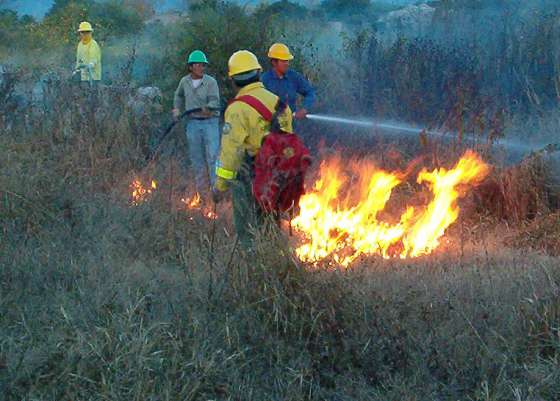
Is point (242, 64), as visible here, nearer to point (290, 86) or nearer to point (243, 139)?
point (243, 139)

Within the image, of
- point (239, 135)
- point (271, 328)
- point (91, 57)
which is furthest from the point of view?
point (91, 57)

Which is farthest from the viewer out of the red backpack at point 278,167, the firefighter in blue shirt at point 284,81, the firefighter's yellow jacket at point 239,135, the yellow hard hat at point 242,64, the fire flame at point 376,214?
the firefighter in blue shirt at point 284,81

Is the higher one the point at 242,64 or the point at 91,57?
the point at 242,64

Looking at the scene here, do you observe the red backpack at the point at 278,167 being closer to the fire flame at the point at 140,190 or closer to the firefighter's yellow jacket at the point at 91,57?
the fire flame at the point at 140,190

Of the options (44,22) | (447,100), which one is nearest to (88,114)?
(447,100)

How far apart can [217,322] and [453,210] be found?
367 centimetres

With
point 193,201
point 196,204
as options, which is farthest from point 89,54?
point 196,204

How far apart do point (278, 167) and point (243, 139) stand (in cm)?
43

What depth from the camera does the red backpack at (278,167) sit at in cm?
641

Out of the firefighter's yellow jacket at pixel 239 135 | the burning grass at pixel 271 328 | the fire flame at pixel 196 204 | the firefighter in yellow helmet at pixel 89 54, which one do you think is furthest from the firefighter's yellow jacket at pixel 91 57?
the firefighter's yellow jacket at pixel 239 135

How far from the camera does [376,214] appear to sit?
862 centimetres

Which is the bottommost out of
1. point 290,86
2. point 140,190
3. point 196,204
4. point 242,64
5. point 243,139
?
point 196,204

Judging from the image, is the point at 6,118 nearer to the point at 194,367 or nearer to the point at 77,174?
the point at 77,174

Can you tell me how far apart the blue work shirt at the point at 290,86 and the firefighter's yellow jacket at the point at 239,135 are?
2.78m
